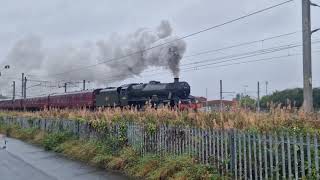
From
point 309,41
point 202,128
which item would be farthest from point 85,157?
point 309,41

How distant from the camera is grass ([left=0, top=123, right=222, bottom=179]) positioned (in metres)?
8.71

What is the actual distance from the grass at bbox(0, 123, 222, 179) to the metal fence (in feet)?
0.89

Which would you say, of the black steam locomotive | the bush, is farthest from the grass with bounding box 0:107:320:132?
the black steam locomotive

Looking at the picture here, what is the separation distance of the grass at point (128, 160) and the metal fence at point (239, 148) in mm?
270

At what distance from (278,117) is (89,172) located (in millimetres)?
5146

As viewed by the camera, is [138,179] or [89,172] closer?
[138,179]

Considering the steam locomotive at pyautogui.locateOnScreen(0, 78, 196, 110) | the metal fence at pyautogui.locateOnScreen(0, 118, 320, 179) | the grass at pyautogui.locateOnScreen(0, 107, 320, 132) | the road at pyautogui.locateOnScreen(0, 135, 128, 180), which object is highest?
the steam locomotive at pyautogui.locateOnScreen(0, 78, 196, 110)

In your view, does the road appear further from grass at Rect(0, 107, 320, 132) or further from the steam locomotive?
the steam locomotive

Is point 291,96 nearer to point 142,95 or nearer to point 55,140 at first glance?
point 142,95

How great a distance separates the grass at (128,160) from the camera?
343 inches

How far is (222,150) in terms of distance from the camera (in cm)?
846

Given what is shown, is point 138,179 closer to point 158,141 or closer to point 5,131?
point 158,141

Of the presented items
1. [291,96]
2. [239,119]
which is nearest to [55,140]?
[239,119]

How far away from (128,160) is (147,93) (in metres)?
16.9
